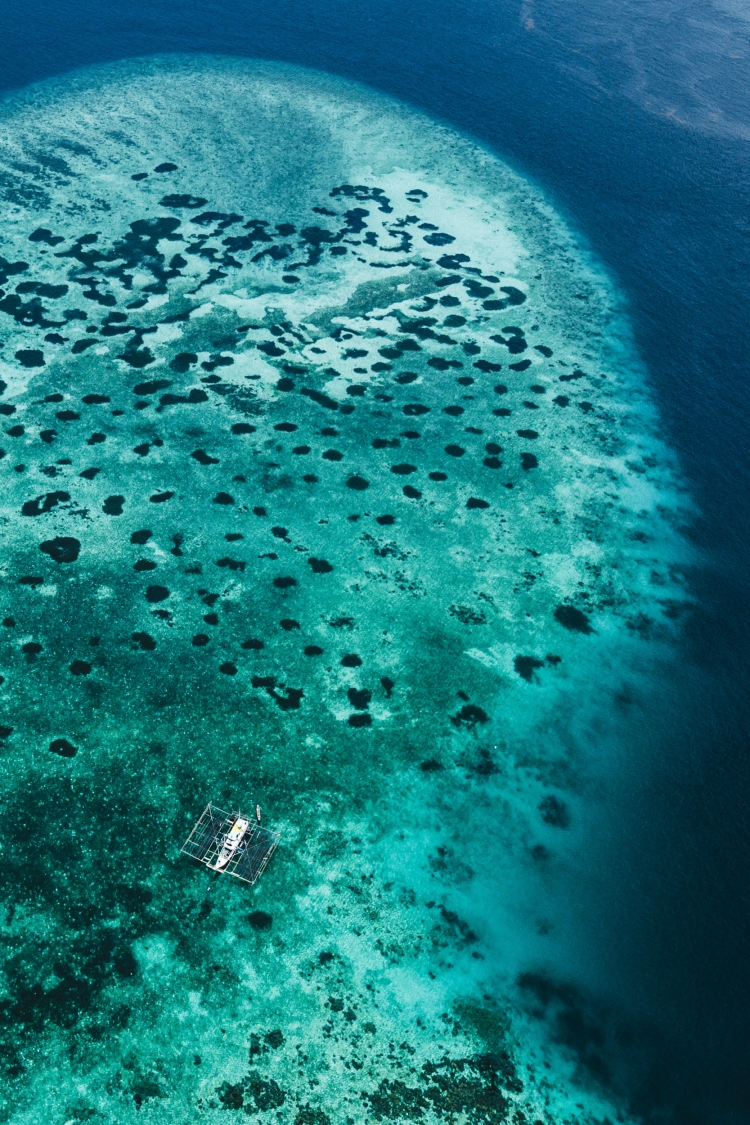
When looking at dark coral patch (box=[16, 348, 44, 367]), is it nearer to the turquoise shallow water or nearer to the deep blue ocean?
the turquoise shallow water

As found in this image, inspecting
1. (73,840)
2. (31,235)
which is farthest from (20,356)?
(73,840)

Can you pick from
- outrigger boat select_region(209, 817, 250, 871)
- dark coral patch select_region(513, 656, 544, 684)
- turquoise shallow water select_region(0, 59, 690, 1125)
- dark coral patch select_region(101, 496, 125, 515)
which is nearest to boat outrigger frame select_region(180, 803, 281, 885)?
outrigger boat select_region(209, 817, 250, 871)

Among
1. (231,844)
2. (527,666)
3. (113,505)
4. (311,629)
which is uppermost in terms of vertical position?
(527,666)

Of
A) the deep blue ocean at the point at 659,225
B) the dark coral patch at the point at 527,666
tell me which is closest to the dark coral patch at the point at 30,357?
the dark coral patch at the point at 527,666

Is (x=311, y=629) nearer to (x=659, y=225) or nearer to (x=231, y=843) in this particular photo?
(x=231, y=843)

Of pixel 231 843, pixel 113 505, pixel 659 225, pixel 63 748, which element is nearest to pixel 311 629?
pixel 231 843

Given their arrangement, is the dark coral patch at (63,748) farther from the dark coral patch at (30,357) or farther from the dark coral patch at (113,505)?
the dark coral patch at (30,357)
